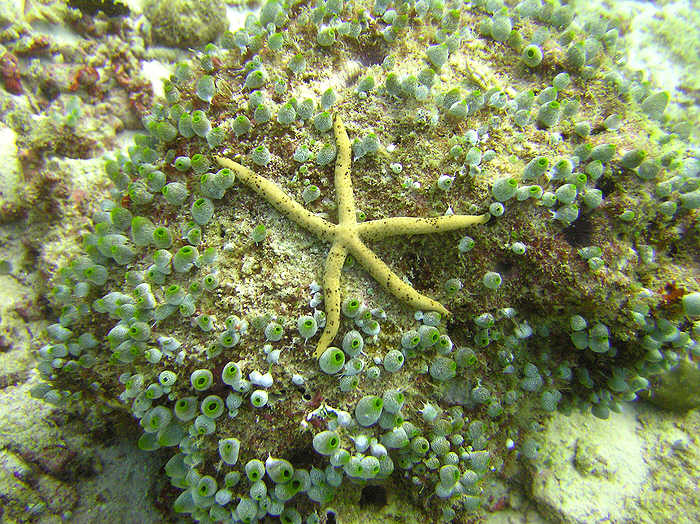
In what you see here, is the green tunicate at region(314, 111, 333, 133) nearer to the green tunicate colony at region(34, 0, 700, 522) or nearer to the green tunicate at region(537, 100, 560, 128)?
the green tunicate colony at region(34, 0, 700, 522)

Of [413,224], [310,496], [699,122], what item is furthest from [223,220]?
[699,122]

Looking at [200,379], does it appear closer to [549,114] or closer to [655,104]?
[549,114]

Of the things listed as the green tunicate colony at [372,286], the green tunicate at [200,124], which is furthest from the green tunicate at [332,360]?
the green tunicate at [200,124]

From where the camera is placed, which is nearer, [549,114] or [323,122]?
[323,122]

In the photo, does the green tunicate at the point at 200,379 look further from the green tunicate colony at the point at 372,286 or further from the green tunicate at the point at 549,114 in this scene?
the green tunicate at the point at 549,114

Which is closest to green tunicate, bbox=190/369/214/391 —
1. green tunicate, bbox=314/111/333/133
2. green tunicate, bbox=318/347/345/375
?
green tunicate, bbox=318/347/345/375

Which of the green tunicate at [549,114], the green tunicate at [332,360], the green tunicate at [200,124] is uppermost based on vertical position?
the green tunicate at [200,124]

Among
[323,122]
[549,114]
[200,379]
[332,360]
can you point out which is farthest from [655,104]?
[200,379]

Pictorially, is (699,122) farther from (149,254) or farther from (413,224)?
(149,254)
